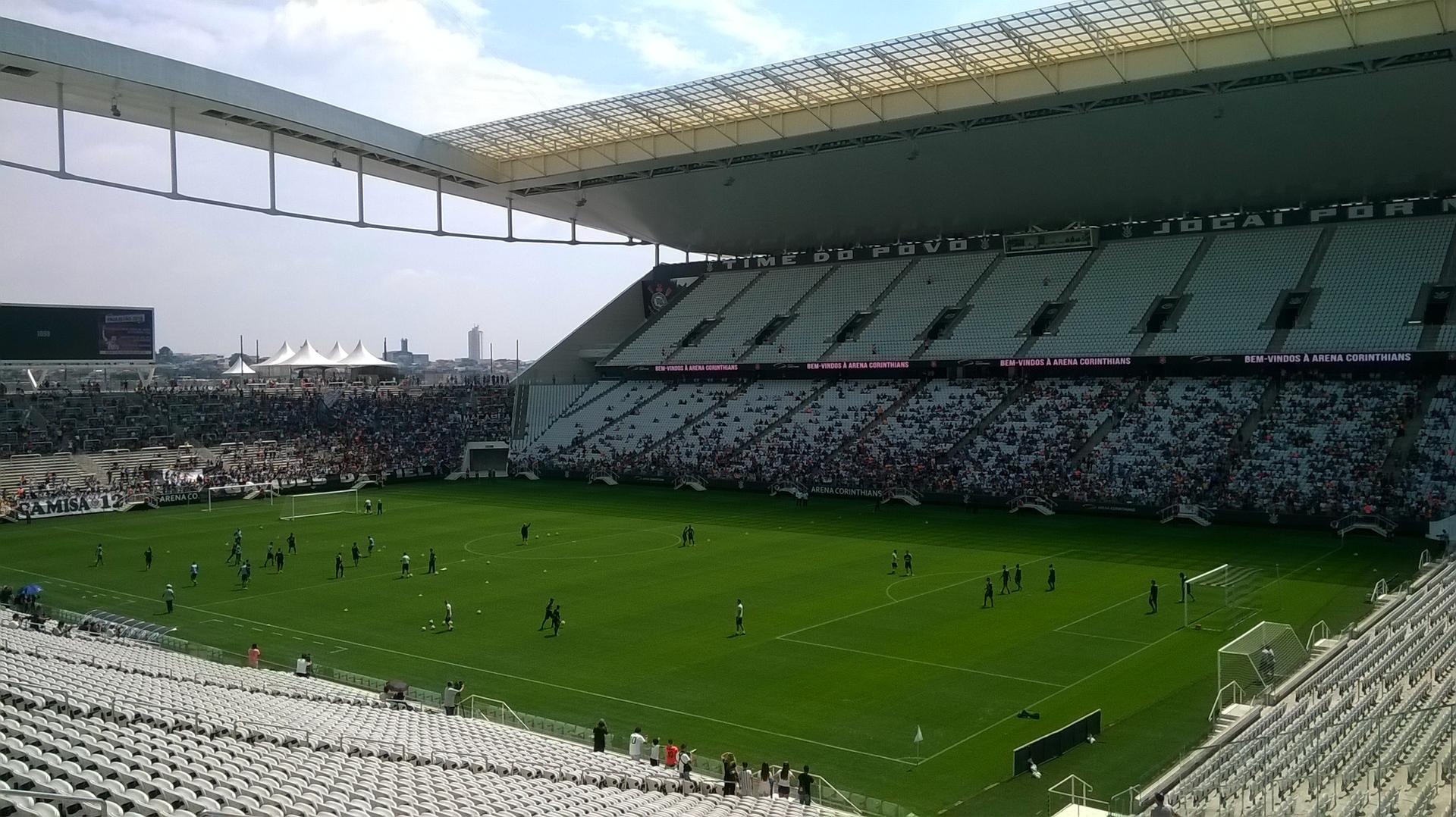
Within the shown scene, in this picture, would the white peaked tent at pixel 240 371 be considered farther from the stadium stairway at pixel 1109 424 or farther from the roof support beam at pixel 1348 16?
the roof support beam at pixel 1348 16

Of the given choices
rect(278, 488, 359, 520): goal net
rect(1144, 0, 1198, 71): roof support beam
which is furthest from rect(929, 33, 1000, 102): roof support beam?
rect(278, 488, 359, 520): goal net

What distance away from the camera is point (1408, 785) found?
1455 cm

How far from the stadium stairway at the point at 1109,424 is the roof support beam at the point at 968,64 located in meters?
17.1

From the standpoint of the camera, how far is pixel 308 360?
93.6 meters

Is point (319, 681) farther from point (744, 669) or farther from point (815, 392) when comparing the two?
point (815, 392)

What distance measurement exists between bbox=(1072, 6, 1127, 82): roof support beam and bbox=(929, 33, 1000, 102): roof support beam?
4.76m

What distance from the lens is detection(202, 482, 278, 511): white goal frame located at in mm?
63719

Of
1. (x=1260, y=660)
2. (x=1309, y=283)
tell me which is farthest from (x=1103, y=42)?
(x=1260, y=660)

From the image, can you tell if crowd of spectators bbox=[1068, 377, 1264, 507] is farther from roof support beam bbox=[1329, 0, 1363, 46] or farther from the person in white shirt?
the person in white shirt

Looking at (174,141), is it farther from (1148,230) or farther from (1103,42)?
(1148,230)

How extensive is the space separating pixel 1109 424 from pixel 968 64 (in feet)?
63.7

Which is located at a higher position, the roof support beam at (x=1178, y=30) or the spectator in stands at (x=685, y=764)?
the roof support beam at (x=1178, y=30)

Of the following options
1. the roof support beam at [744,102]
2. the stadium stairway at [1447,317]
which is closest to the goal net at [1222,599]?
the stadium stairway at [1447,317]

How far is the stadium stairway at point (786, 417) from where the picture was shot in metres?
66.6
